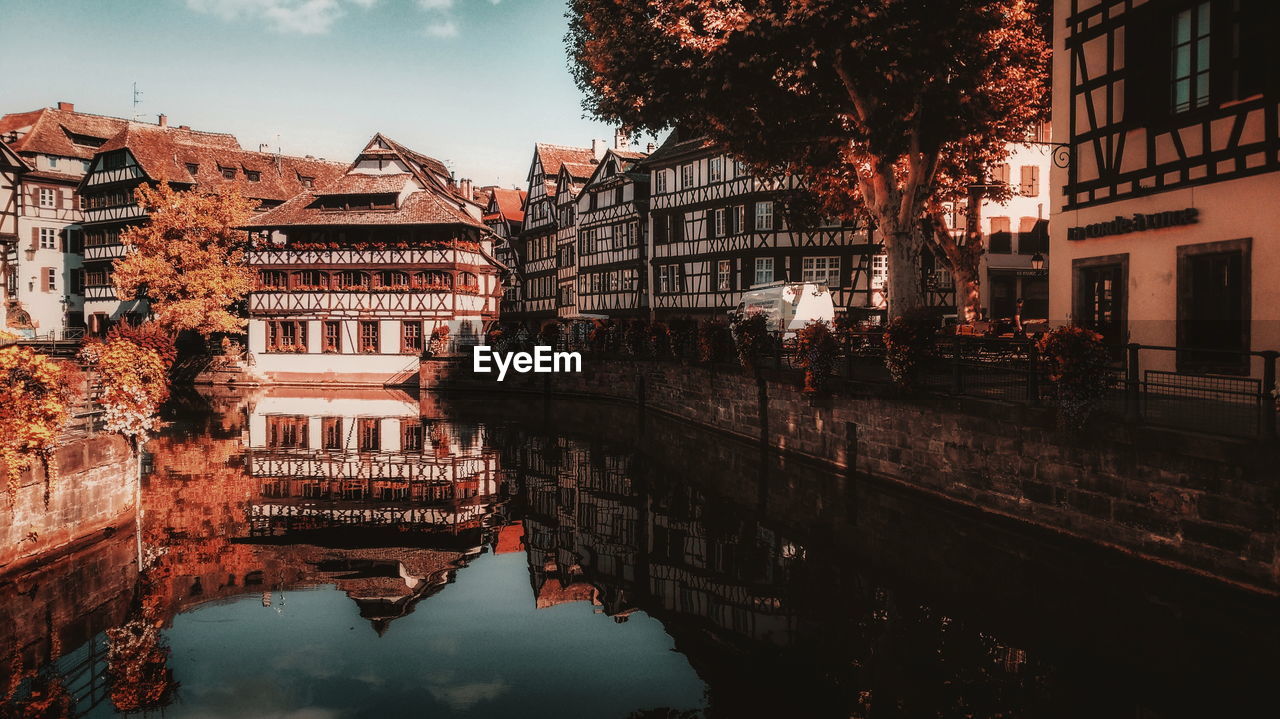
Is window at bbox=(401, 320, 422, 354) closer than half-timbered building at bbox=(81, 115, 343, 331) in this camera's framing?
Yes

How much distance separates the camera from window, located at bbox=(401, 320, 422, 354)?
5125 centimetres

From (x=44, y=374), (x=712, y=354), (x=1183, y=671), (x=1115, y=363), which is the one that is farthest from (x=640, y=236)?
(x=1183, y=671)

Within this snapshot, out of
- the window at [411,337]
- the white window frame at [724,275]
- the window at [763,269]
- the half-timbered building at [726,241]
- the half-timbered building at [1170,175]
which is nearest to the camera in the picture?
the half-timbered building at [1170,175]

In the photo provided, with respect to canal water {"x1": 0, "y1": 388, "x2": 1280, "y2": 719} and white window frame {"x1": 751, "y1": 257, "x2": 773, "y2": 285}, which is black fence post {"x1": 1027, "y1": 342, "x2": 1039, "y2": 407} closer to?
canal water {"x1": 0, "y1": 388, "x2": 1280, "y2": 719}

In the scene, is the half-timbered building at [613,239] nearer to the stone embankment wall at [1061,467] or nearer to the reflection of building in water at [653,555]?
the stone embankment wall at [1061,467]

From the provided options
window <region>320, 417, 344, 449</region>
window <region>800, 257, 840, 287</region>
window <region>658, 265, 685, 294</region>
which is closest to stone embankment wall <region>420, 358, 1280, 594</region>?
window <region>320, 417, 344, 449</region>

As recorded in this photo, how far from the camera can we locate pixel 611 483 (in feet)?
68.9

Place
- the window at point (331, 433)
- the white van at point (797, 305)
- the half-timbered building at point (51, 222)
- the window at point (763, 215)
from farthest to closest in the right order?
the half-timbered building at point (51, 222), the window at point (763, 215), the white van at point (797, 305), the window at point (331, 433)

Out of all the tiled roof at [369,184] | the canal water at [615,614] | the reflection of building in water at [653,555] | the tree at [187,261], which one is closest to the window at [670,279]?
the tiled roof at [369,184]

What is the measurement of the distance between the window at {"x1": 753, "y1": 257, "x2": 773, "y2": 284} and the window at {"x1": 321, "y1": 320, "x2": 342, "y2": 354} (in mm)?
24698

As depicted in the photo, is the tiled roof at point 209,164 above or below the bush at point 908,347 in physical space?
above

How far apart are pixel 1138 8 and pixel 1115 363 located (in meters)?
7.15

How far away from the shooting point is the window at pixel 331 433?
91.8 feet

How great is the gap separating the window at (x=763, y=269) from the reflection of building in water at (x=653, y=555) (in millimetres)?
24018
